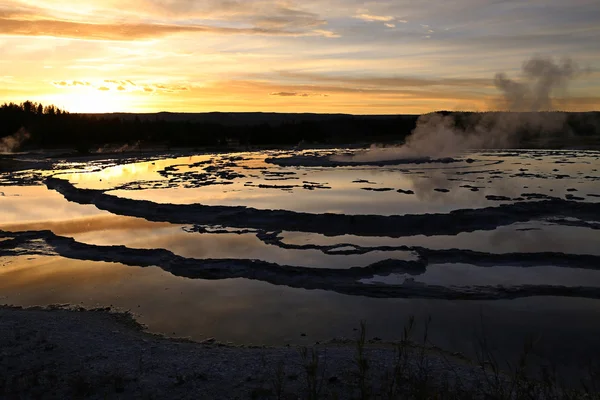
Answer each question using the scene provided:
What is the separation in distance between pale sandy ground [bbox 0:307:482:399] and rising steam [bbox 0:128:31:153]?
40.4 metres

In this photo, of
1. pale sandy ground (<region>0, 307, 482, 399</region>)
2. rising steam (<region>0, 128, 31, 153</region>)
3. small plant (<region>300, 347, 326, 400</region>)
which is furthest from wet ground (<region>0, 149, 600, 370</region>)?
rising steam (<region>0, 128, 31, 153</region>)

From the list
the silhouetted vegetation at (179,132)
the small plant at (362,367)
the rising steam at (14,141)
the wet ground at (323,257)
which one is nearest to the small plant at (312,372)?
the small plant at (362,367)

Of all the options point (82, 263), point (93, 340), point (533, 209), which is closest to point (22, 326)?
point (93, 340)

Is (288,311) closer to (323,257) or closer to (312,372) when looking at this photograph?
(323,257)

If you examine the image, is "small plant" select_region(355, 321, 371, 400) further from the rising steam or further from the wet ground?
the rising steam

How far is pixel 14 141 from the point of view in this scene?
4475 cm

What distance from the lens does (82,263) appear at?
33.4 feet

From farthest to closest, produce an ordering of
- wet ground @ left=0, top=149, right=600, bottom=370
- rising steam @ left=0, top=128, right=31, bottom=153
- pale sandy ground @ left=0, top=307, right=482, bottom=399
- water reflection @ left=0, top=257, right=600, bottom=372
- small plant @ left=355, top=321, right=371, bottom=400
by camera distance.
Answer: rising steam @ left=0, top=128, right=31, bottom=153, wet ground @ left=0, top=149, right=600, bottom=370, water reflection @ left=0, top=257, right=600, bottom=372, pale sandy ground @ left=0, top=307, right=482, bottom=399, small plant @ left=355, top=321, right=371, bottom=400

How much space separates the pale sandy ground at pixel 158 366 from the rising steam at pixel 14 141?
4043 centimetres

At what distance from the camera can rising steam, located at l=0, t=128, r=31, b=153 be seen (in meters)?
42.4

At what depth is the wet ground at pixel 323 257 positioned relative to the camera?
6973 millimetres

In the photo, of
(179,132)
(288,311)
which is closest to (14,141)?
(179,132)

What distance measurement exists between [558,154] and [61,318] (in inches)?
1215

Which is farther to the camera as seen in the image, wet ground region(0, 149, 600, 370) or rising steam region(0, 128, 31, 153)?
rising steam region(0, 128, 31, 153)
